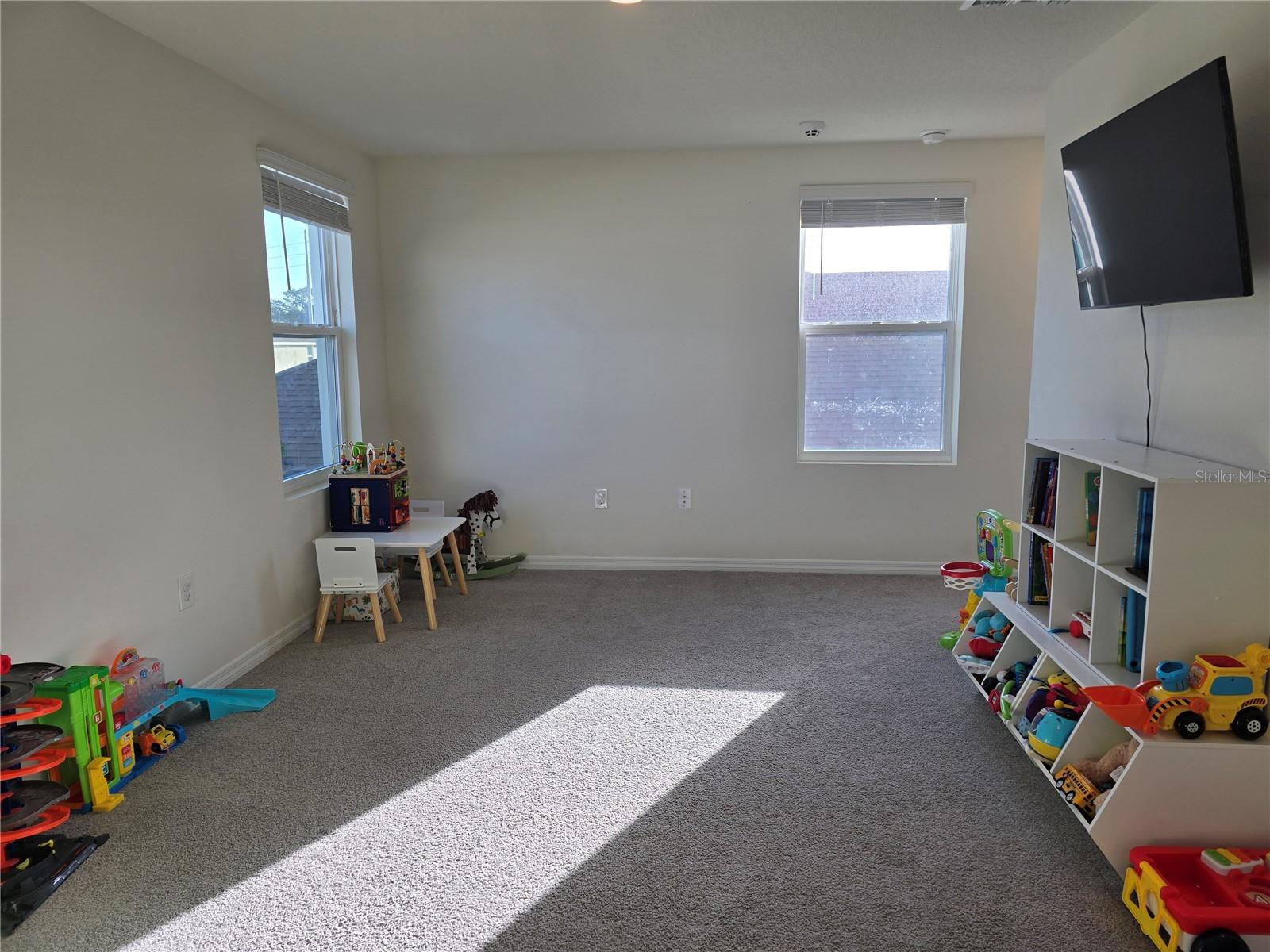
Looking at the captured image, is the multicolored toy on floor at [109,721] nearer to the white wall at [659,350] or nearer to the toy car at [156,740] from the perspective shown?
the toy car at [156,740]

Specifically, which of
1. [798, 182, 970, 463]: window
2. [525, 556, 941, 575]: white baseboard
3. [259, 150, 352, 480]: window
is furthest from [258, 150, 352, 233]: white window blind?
[798, 182, 970, 463]: window

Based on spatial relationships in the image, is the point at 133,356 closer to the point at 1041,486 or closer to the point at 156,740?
the point at 156,740

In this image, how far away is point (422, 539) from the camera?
3.83 meters

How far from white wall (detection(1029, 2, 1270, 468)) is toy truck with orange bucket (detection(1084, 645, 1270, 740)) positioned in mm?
520

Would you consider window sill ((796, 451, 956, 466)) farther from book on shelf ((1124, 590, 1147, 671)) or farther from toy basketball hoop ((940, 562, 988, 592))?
book on shelf ((1124, 590, 1147, 671))

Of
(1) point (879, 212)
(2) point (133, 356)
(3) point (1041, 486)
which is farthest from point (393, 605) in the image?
(1) point (879, 212)

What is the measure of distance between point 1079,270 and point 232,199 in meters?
3.11

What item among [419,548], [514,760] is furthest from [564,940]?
[419,548]

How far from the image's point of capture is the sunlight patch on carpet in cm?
187

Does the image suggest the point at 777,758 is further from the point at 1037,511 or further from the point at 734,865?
the point at 1037,511

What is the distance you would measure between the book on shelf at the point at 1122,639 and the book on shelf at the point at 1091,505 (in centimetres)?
20

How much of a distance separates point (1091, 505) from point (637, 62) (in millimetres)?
2157

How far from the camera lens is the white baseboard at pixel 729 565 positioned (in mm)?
4664

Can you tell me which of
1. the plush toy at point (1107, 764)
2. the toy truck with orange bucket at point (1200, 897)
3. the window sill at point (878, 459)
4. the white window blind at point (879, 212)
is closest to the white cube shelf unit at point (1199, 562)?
the plush toy at point (1107, 764)
